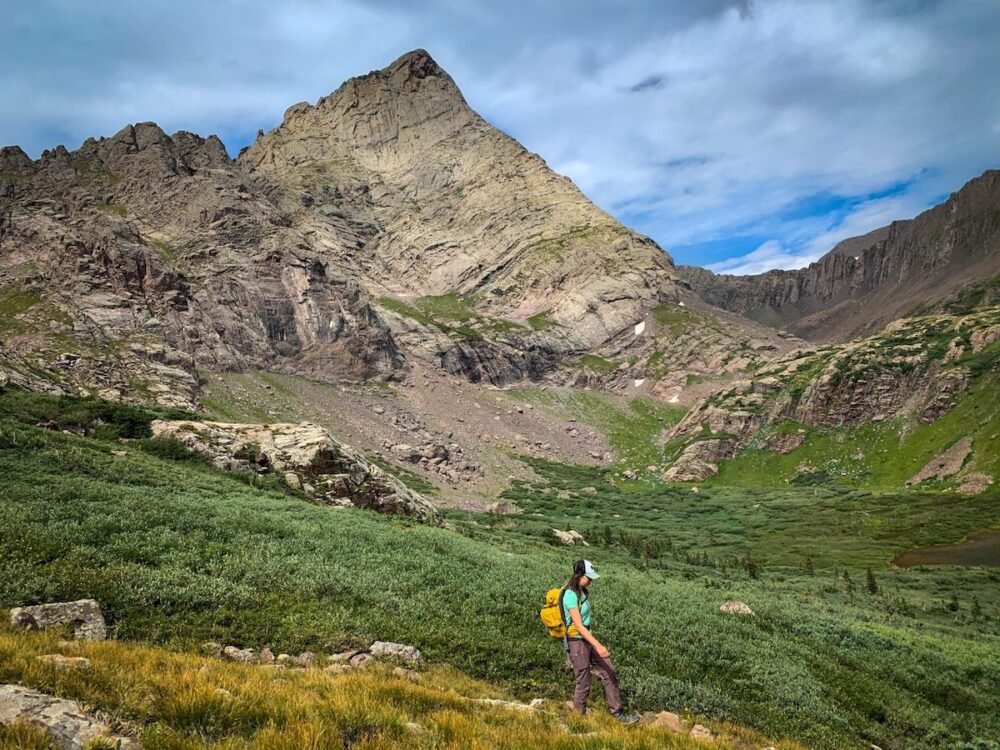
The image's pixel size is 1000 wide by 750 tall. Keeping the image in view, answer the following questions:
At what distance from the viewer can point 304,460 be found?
33125 mm

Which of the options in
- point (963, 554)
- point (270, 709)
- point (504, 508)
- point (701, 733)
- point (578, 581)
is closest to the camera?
point (270, 709)

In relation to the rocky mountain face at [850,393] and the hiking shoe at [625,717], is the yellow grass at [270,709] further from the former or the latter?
the rocky mountain face at [850,393]

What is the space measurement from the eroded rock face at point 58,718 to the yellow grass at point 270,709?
0.20 meters

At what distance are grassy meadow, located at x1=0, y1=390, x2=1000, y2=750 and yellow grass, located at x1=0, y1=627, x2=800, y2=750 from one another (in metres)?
0.05

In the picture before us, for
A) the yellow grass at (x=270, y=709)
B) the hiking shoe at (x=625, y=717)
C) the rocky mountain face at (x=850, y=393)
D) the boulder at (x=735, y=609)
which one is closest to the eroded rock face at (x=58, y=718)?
the yellow grass at (x=270, y=709)

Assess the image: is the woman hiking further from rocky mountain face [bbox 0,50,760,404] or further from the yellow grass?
rocky mountain face [bbox 0,50,760,404]

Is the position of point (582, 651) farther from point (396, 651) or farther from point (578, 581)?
point (396, 651)

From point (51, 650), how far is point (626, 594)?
1577cm

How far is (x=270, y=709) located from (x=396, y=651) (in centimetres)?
499

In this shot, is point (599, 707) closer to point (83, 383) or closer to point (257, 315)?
point (83, 383)

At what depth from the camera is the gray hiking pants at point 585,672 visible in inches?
364

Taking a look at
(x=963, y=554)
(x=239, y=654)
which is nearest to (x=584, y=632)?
(x=239, y=654)

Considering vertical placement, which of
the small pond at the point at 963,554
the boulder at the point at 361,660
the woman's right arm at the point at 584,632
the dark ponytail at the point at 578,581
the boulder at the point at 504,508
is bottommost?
the boulder at the point at 504,508

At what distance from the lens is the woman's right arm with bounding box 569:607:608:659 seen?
9047 mm
